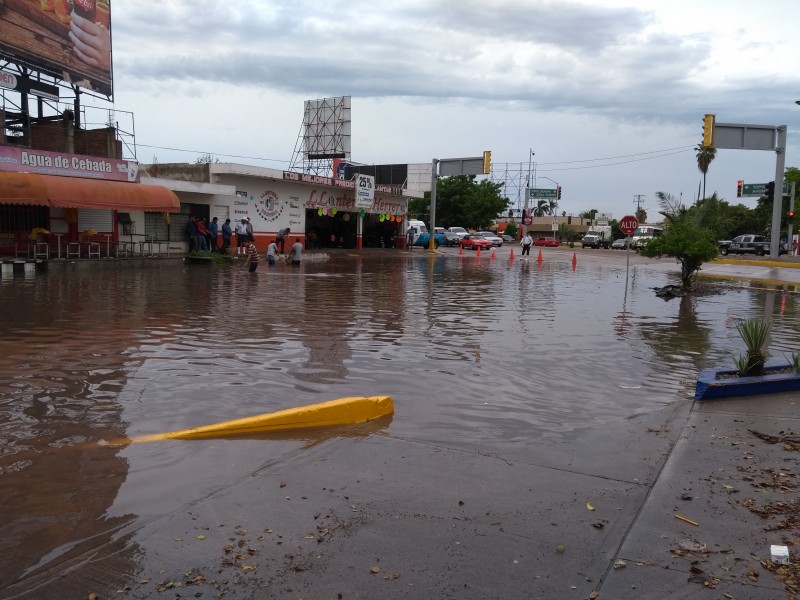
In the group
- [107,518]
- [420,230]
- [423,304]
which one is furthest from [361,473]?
[420,230]

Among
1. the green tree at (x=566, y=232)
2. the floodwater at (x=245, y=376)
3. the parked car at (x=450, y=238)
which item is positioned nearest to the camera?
the floodwater at (x=245, y=376)

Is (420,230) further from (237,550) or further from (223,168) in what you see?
(237,550)

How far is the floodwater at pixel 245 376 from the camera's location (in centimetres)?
445

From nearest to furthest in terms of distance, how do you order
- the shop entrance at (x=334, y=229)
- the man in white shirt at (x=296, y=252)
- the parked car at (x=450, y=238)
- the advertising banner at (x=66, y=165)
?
the advertising banner at (x=66, y=165)
the man in white shirt at (x=296, y=252)
the shop entrance at (x=334, y=229)
the parked car at (x=450, y=238)

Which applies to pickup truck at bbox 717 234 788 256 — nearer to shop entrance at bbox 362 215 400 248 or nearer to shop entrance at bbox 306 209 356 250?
shop entrance at bbox 362 215 400 248

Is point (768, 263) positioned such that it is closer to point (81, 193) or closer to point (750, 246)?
point (750, 246)

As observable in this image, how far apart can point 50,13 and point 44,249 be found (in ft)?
29.4

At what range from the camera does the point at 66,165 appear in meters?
24.5

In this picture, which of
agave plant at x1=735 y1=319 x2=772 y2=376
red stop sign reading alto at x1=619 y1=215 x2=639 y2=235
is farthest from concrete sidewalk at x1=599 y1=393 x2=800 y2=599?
red stop sign reading alto at x1=619 y1=215 x2=639 y2=235

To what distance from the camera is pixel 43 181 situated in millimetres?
22203

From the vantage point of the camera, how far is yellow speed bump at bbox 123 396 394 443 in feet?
19.3

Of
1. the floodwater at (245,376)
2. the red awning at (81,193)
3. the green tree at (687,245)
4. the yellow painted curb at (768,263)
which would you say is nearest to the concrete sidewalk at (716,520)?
the floodwater at (245,376)

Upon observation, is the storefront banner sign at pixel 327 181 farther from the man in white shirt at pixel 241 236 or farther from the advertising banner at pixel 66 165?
the advertising banner at pixel 66 165

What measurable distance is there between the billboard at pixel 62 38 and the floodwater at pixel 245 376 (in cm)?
1075
